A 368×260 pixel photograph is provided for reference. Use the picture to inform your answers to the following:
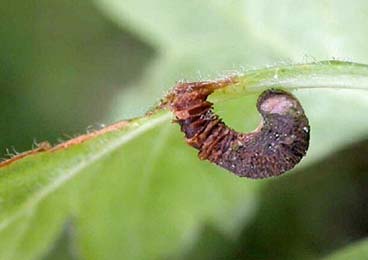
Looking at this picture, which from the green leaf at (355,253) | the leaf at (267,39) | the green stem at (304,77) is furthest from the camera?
the leaf at (267,39)

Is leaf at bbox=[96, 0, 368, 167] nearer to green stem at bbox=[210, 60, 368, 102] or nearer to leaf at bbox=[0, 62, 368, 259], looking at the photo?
leaf at bbox=[0, 62, 368, 259]

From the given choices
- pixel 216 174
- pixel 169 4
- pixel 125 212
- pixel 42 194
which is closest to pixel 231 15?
pixel 169 4

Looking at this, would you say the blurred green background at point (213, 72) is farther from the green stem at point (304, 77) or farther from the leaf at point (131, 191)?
the green stem at point (304, 77)

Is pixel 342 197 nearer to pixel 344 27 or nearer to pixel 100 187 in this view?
pixel 344 27

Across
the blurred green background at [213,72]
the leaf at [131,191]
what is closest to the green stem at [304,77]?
the leaf at [131,191]

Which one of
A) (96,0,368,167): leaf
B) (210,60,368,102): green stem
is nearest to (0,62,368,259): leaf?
(210,60,368,102): green stem

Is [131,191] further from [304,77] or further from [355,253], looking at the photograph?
[304,77]
